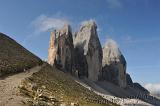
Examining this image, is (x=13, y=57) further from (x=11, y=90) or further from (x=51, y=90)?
(x=11, y=90)

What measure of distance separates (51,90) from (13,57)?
20.6 metres

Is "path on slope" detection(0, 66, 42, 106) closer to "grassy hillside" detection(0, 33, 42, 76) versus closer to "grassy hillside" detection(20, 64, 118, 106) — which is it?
"grassy hillside" detection(20, 64, 118, 106)

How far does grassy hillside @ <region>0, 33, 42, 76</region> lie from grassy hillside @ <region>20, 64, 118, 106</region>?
4150mm

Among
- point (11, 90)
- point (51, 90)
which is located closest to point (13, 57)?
point (51, 90)

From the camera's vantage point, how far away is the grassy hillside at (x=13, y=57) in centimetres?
9153

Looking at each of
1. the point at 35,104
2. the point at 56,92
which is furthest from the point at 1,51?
the point at 35,104

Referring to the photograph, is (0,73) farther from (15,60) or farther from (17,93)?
(17,93)

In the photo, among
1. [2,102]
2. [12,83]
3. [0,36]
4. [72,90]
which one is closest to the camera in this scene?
[2,102]

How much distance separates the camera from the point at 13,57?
3974 inches

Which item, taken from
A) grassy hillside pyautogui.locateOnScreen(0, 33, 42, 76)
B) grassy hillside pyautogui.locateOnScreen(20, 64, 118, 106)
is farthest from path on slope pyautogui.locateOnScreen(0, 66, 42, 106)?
grassy hillside pyautogui.locateOnScreen(0, 33, 42, 76)

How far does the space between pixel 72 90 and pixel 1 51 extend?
2051 centimetres

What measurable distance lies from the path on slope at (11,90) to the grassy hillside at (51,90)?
1355 millimetres

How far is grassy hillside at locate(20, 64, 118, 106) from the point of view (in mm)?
68369

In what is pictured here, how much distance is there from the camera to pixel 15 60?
325ft
